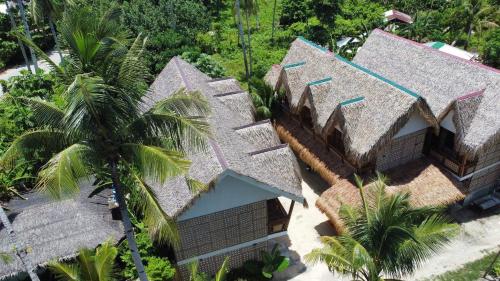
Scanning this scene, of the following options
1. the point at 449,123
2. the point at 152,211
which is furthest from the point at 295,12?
the point at 152,211

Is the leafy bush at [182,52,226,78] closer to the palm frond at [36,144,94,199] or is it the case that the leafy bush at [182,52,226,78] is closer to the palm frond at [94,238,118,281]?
the palm frond at [94,238,118,281]

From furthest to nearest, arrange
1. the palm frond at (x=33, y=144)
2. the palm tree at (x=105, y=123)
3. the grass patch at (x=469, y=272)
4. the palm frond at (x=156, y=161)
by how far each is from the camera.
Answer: the grass patch at (x=469, y=272)
the palm frond at (x=33, y=144)
the palm frond at (x=156, y=161)
the palm tree at (x=105, y=123)

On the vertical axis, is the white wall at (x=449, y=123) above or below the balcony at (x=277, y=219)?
A: above

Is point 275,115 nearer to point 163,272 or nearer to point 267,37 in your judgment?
point 163,272

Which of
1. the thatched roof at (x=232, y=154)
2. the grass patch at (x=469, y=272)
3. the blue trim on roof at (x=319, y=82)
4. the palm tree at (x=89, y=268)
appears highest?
the blue trim on roof at (x=319, y=82)

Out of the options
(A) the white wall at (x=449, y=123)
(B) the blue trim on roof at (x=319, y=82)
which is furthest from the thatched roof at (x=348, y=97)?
(A) the white wall at (x=449, y=123)

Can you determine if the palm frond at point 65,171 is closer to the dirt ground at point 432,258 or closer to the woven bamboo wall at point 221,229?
the woven bamboo wall at point 221,229
